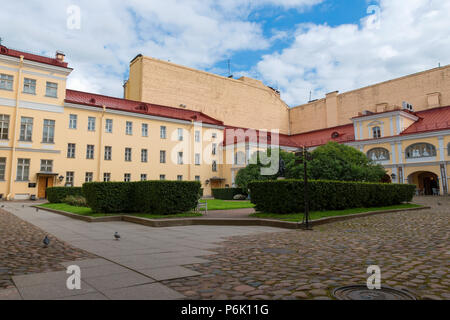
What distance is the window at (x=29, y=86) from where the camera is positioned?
3077 centimetres

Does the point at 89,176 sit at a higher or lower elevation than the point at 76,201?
higher

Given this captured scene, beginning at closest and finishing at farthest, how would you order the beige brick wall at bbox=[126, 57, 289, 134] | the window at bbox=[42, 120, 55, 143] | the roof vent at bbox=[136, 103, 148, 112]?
the window at bbox=[42, 120, 55, 143] < the roof vent at bbox=[136, 103, 148, 112] < the beige brick wall at bbox=[126, 57, 289, 134]

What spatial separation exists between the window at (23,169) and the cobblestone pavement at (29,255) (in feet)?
82.8

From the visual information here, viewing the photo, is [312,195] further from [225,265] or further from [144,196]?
[225,265]

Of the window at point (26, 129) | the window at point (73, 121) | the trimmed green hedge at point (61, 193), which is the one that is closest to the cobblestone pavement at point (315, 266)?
the trimmed green hedge at point (61, 193)

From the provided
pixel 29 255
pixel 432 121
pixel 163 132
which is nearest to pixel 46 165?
pixel 163 132

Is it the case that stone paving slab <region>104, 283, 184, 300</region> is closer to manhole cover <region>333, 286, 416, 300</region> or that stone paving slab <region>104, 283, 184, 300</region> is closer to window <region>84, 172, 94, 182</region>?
manhole cover <region>333, 286, 416, 300</region>

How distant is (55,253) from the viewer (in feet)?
20.5

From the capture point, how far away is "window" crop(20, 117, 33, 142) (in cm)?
3038

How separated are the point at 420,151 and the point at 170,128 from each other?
103 ft

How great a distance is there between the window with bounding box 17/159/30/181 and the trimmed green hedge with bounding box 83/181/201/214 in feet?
63.6

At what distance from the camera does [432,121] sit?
37.6m

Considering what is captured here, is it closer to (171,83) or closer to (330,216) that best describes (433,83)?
(171,83)

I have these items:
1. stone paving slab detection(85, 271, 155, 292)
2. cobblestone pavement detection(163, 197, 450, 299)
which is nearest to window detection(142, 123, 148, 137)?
cobblestone pavement detection(163, 197, 450, 299)
